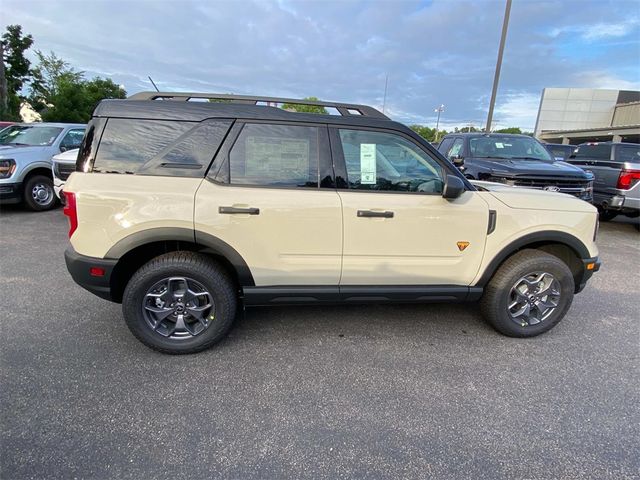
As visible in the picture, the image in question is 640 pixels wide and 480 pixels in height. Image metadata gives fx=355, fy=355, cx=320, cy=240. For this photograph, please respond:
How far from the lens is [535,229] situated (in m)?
3.00

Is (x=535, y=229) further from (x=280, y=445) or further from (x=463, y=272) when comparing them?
(x=280, y=445)

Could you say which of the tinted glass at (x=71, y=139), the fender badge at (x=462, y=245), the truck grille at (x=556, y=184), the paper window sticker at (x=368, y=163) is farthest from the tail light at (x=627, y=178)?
the tinted glass at (x=71, y=139)

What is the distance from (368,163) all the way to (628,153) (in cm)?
912

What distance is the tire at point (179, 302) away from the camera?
2.68 metres

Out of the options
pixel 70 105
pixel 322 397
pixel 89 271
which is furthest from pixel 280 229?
pixel 70 105

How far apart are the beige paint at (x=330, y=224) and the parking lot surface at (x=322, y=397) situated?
635 mm

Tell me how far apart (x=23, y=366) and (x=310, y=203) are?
2422 millimetres

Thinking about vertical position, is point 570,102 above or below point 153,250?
above

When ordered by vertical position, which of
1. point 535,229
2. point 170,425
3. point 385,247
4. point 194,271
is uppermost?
point 535,229

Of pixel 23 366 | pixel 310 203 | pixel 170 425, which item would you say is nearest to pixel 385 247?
pixel 310 203

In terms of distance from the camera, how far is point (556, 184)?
5.97 m

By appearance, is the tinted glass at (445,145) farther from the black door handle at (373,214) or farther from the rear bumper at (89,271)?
the rear bumper at (89,271)

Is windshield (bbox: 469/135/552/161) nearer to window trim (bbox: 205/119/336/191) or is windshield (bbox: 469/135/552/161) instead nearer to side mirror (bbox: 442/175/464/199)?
side mirror (bbox: 442/175/464/199)

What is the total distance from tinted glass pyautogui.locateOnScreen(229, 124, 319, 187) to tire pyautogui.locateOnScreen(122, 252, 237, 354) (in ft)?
2.42
